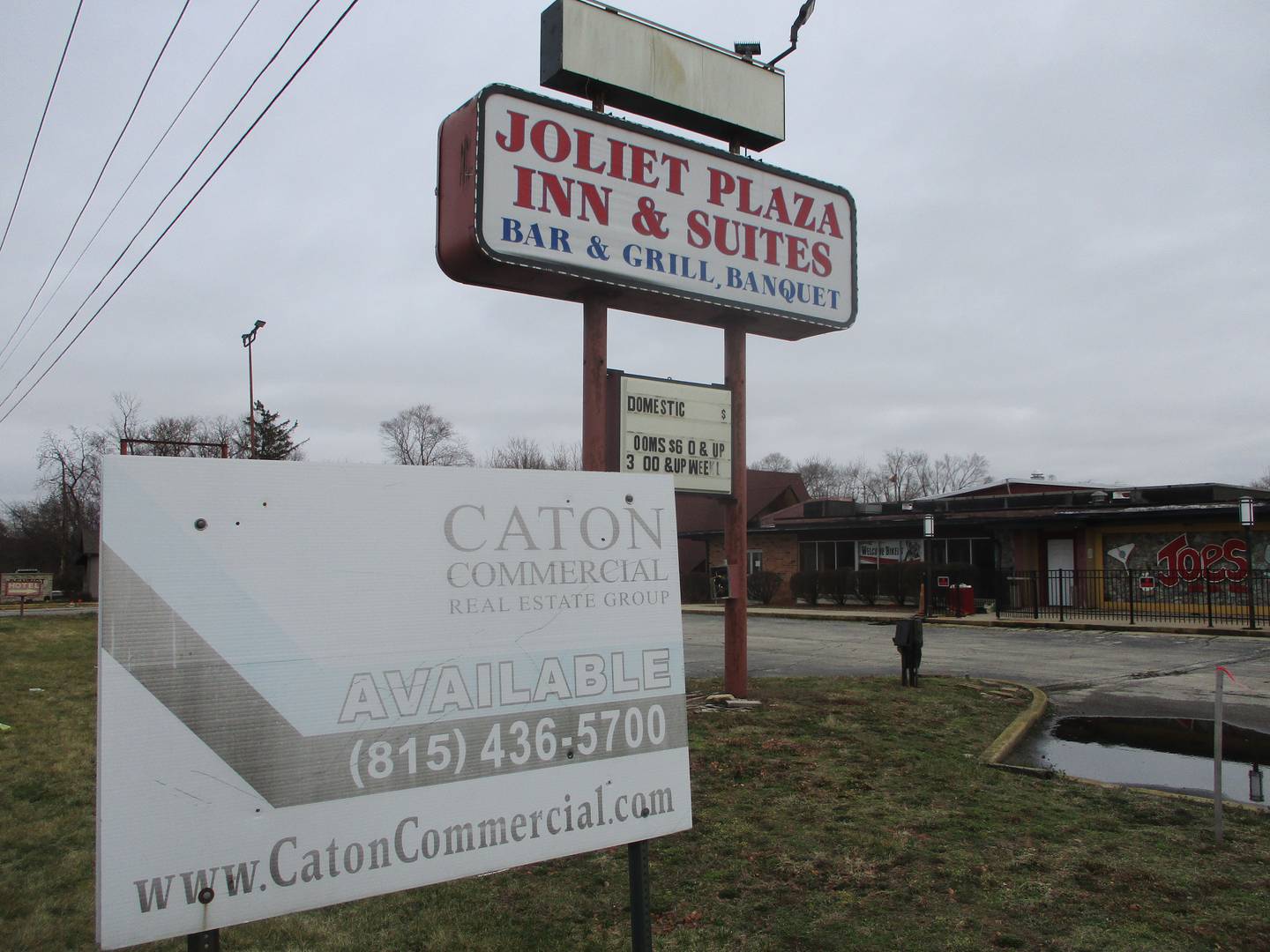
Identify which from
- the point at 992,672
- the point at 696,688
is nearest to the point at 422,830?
the point at 696,688

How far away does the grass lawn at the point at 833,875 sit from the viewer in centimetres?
396

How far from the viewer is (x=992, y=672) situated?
13.2 metres

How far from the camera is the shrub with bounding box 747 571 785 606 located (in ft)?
115

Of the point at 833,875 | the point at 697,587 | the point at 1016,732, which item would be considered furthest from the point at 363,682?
the point at 697,587

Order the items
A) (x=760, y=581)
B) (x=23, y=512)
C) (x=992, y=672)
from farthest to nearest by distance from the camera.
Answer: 1. (x=23, y=512)
2. (x=760, y=581)
3. (x=992, y=672)

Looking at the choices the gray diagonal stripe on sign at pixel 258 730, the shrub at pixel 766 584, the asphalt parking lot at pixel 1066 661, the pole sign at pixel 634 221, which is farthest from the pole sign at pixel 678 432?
the shrub at pixel 766 584

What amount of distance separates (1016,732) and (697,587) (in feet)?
103

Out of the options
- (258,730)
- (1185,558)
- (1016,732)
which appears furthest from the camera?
(1185,558)

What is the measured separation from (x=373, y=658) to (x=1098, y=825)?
4675mm

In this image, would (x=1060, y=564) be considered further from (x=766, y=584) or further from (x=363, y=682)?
(x=363, y=682)

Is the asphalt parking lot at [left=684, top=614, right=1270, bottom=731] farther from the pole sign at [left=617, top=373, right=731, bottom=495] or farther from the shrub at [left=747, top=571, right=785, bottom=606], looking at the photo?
the shrub at [left=747, top=571, right=785, bottom=606]

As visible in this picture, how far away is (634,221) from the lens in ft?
28.0

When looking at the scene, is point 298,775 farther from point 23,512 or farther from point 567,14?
point 23,512

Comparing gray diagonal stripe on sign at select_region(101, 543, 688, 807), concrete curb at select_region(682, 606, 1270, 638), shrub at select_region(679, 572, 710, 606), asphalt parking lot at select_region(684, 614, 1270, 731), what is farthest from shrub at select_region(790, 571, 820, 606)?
gray diagonal stripe on sign at select_region(101, 543, 688, 807)
